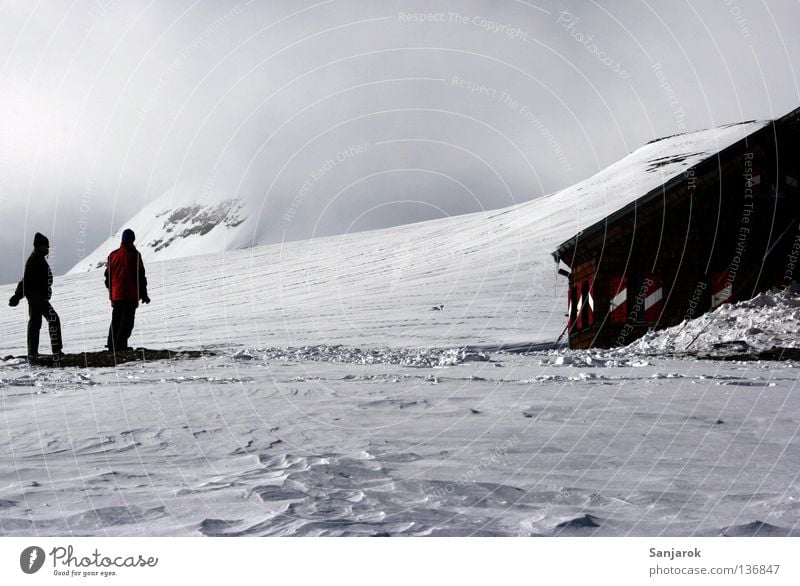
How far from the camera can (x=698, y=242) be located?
16953mm

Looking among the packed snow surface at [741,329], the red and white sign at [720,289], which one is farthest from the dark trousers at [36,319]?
the red and white sign at [720,289]

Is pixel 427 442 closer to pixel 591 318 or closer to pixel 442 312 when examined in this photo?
pixel 591 318

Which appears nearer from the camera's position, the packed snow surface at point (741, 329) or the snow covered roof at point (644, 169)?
the packed snow surface at point (741, 329)

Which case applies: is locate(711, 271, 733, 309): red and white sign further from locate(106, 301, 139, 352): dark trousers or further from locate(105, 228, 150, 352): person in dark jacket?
locate(106, 301, 139, 352): dark trousers

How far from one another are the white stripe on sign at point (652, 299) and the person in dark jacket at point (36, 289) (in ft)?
39.6

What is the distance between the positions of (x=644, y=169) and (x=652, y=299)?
33877 mm

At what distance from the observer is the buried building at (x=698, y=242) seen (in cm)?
1678

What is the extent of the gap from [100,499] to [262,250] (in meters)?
54.9

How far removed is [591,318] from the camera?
17312 millimetres

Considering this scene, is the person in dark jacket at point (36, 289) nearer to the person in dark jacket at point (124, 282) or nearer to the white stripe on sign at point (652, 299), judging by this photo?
the person in dark jacket at point (124, 282)

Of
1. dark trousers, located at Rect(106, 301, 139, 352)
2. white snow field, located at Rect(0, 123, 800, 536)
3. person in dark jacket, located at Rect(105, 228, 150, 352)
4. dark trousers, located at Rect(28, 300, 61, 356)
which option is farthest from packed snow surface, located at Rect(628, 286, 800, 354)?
dark trousers, located at Rect(28, 300, 61, 356)

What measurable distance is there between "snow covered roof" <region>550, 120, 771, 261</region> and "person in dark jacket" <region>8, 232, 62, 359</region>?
2697 centimetres

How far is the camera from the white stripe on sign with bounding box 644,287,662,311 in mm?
16812

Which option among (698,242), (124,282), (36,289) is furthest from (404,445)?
(698,242)
